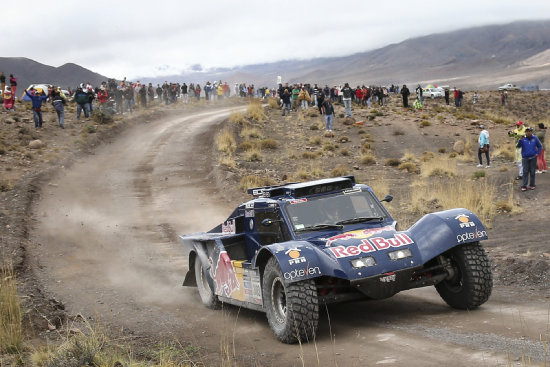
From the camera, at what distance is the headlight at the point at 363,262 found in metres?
8.88

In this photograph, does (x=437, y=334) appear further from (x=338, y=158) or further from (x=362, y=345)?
(x=338, y=158)

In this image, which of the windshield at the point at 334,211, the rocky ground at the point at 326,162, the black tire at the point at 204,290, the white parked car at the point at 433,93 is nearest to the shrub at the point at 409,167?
the rocky ground at the point at 326,162

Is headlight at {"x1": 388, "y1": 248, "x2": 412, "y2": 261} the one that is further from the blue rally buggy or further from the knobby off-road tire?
the knobby off-road tire

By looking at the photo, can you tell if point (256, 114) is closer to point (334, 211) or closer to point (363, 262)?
point (334, 211)

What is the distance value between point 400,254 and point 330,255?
952 millimetres

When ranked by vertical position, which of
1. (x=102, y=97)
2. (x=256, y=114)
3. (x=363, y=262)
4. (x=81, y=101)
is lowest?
(x=363, y=262)

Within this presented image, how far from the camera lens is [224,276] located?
36.5ft

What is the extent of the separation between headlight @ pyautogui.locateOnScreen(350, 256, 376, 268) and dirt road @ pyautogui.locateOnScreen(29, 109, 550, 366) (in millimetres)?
886

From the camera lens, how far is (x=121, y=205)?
23859 millimetres

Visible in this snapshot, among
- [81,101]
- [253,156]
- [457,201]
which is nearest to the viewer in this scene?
[457,201]

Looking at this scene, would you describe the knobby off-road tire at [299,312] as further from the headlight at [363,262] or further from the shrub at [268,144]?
the shrub at [268,144]

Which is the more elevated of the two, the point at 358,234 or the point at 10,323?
the point at 358,234

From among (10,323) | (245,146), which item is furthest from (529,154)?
(10,323)

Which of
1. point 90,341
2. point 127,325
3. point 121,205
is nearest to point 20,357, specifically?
point 90,341
